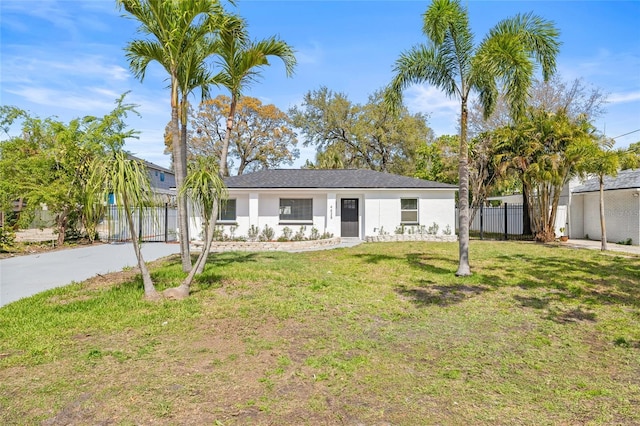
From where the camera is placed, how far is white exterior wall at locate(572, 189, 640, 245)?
15930mm

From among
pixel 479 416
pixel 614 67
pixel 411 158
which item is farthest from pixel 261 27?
pixel 411 158

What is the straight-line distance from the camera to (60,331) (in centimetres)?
509

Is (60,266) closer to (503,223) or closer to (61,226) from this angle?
(61,226)

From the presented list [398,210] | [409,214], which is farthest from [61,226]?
[409,214]

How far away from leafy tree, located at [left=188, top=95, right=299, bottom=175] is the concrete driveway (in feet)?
67.9

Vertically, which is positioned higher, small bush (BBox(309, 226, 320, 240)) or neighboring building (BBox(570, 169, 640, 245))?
neighboring building (BBox(570, 169, 640, 245))

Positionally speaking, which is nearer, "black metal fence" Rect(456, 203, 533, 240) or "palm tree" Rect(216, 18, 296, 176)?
"palm tree" Rect(216, 18, 296, 176)

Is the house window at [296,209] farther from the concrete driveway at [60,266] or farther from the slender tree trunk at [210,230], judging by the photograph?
the slender tree trunk at [210,230]

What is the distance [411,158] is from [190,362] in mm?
31918

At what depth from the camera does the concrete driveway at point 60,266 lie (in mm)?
8000

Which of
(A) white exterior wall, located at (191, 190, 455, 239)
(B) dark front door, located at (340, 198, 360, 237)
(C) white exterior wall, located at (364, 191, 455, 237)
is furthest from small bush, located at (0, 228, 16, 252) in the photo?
(C) white exterior wall, located at (364, 191, 455, 237)

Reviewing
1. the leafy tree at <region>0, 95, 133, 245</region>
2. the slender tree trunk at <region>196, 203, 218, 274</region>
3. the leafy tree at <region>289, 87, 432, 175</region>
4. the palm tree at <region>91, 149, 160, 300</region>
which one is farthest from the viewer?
the leafy tree at <region>289, 87, 432, 175</region>

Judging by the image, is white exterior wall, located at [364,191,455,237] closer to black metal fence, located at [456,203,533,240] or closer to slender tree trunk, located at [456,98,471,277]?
black metal fence, located at [456,203,533,240]

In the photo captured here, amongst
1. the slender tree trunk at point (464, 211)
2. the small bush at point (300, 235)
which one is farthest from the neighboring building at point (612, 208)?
the small bush at point (300, 235)
